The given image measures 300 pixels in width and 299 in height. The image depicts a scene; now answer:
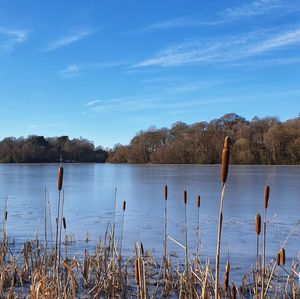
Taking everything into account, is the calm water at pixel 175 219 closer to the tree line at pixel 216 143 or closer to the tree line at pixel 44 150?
the tree line at pixel 216 143

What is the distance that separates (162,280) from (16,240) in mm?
4093

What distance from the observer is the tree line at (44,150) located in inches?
3418

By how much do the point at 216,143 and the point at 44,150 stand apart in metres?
37.3

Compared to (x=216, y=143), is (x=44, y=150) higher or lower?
lower

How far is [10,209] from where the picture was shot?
515 inches

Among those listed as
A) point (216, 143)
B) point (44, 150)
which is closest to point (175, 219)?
point (216, 143)

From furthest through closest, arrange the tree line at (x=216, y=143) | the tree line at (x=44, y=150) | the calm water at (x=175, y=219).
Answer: the tree line at (x=44, y=150)
the tree line at (x=216, y=143)
the calm water at (x=175, y=219)

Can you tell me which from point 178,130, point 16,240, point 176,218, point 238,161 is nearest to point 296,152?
point 238,161

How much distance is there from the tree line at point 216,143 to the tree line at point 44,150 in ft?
19.3

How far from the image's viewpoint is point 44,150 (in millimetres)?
87812

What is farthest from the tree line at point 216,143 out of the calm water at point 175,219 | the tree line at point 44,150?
the calm water at point 175,219

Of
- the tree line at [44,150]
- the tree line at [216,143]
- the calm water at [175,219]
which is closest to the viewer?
the calm water at [175,219]

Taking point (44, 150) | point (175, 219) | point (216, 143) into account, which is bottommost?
point (175, 219)

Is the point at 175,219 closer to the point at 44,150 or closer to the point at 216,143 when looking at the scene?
the point at 216,143
